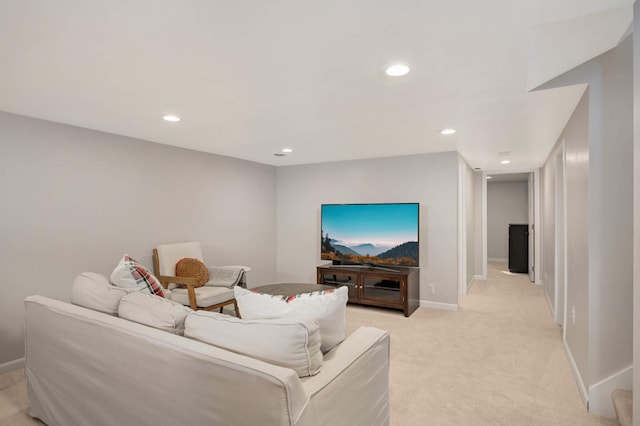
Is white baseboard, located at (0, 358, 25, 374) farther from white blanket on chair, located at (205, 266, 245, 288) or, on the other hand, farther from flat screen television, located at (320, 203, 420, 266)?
flat screen television, located at (320, 203, 420, 266)

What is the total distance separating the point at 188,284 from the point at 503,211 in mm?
8681

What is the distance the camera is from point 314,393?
1.30 meters

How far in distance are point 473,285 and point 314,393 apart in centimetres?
599

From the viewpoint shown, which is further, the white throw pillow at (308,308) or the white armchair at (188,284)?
the white armchair at (188,284)

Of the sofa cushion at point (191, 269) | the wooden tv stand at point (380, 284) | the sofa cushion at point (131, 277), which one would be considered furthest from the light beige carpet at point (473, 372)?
the sofa cushion at point (191, 269)

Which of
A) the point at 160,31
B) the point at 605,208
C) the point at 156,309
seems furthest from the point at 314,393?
the point at 605,208

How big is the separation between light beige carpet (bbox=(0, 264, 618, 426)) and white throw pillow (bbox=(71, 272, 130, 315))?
0.91m

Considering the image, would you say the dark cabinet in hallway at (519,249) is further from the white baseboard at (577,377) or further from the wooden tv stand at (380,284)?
the white baseboard at (577,377)

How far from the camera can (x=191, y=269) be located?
4035mm

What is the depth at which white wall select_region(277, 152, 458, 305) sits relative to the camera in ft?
15.6

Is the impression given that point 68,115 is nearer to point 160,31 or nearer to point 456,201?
point 160,31

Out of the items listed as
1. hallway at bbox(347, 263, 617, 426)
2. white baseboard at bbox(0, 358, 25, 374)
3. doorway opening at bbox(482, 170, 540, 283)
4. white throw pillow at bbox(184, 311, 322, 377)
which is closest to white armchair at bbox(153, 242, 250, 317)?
white baseboard at bbox(0, 358, 25, 374)

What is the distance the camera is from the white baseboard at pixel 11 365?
2904mm

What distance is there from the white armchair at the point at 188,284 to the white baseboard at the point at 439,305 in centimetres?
254
